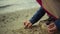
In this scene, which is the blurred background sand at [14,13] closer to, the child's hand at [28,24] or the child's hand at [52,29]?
the child's hand at [28,24]

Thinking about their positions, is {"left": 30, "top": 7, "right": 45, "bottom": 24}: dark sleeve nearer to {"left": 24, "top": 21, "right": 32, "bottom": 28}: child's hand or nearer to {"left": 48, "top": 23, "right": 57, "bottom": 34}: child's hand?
{"left": 24, "top": 21, "right": 32, "bottom": 28}: child's hand

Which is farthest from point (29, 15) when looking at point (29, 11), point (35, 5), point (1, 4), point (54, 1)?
point (54, 1)

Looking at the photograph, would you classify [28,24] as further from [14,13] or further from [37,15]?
[14,13]

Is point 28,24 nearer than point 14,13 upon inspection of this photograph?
Yes

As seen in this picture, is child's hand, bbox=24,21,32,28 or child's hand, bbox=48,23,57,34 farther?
child's hand, bbox=24,21,32,28

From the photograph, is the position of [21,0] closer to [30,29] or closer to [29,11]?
[29,11]

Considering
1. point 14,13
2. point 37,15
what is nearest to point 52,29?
point 37,15

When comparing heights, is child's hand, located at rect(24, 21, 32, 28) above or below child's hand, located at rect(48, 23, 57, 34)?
below

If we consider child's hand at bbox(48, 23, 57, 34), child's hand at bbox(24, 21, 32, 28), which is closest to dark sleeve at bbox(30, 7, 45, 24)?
child's hand at bbox(24, 21, 32, 28)

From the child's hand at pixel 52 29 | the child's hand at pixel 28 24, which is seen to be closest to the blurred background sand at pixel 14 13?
the child's hand at pixel 28 24

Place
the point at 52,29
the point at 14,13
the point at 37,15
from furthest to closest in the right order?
the point at 14,13
the point at 37,15
the point at 52,29

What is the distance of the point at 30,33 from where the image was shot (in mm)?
1024

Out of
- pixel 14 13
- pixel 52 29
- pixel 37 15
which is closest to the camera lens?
pixel 52 29

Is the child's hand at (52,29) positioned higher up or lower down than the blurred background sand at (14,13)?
higher up
